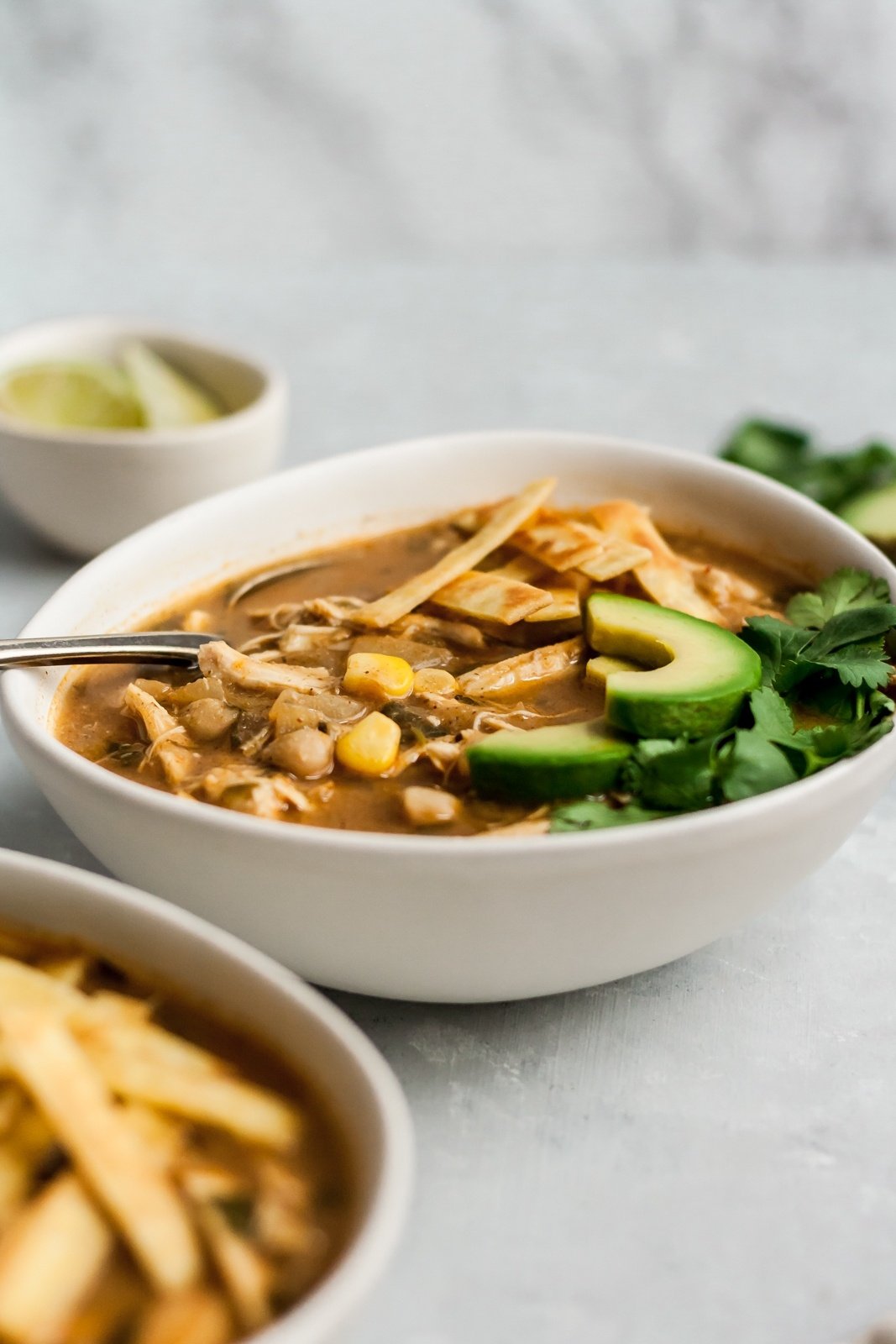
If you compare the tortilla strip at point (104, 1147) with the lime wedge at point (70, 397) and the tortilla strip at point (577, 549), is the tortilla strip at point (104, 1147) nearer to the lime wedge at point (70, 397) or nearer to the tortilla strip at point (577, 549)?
the tortilla strip at point (577, 549)

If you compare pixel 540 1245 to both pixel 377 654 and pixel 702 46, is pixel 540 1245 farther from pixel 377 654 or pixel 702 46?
pixel 702 46

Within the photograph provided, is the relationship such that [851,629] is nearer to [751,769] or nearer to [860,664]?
[860,664]

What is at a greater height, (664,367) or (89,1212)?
(89,1212)

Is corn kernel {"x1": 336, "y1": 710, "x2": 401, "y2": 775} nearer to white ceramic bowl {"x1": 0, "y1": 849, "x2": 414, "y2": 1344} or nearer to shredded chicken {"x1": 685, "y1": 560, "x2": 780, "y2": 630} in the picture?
white ceramic bowl {"x1": 0, "y1": 849, "x2": 414, "y2": 1344}

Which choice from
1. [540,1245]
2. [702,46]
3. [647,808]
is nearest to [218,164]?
[702,46]

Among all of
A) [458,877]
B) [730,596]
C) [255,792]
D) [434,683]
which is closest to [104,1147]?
[458,877]

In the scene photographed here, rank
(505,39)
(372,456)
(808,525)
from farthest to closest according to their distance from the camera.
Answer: (505,39)
(372,456)
(808,525)
